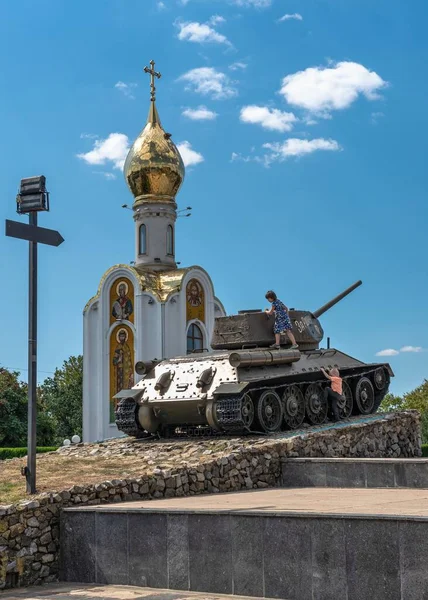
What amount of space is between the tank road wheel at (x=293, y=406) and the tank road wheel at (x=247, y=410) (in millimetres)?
1091

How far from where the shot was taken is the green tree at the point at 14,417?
39125 millimetres

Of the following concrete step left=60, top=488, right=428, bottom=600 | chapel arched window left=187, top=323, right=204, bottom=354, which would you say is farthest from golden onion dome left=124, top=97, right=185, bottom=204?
concrete step left=60, top=488, right=428, bottom=600

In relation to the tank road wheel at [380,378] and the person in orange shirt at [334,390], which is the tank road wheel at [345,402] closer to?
the person in orange shirt at [334,390]

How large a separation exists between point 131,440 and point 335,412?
4.45 metres

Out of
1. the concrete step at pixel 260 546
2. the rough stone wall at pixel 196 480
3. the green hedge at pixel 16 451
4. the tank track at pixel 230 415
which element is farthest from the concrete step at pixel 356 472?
the green hedge at pixel 16 451

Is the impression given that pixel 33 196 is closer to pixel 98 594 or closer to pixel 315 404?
pixel 98 594

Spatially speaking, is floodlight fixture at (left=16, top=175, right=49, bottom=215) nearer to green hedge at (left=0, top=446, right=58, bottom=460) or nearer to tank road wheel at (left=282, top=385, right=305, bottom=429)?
tank road wheel at (left=282, top=385, right=305, bottom=429)

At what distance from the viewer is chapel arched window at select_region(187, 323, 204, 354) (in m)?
31.0

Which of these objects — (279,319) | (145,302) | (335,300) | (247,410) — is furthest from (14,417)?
(247,410)

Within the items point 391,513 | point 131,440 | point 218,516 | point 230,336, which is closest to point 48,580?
point 218,516

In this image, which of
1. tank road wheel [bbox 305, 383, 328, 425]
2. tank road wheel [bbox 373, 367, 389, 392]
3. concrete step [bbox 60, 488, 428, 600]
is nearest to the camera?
concrete step [bbox 60, 488, 428, 600]

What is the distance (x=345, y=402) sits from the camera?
63.8ft

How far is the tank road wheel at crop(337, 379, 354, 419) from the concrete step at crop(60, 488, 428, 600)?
803 cm

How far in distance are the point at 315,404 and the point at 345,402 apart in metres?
1.26
